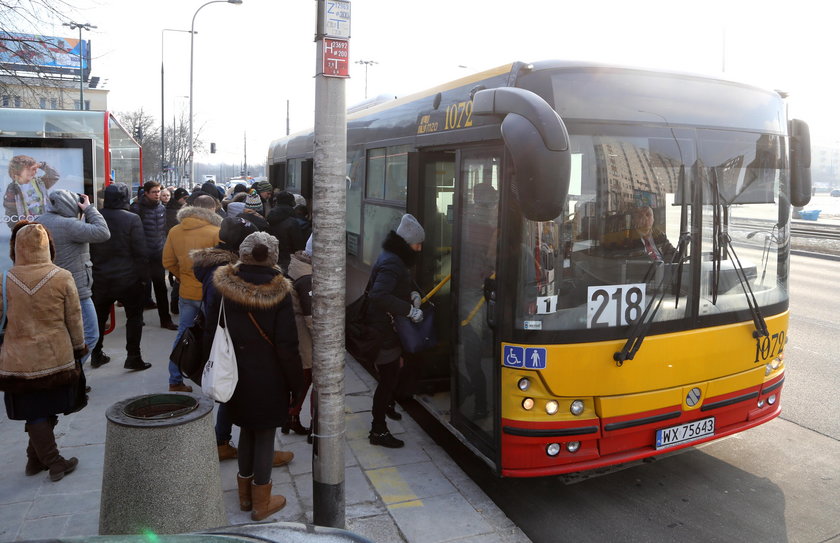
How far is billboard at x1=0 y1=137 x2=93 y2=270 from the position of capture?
8.88m

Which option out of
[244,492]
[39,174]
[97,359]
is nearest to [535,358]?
[244,492]

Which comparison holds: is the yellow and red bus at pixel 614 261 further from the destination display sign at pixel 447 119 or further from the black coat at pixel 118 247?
the black coat at pixel 118 247

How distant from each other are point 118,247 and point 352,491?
3.99 metres

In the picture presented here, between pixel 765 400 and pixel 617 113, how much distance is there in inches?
97.3

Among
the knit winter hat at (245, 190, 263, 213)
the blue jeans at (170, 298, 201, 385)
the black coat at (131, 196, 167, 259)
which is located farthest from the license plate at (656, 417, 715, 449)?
the knit winter hat at (245, 190, 263, 213)

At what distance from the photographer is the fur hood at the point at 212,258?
4.99m

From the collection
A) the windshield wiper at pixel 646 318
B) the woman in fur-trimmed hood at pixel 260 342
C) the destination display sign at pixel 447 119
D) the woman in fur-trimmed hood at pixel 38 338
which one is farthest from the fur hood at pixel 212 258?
the windshield wiper at pixel 646 318

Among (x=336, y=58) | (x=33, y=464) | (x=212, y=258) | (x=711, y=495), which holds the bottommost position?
(x=711, y=495)

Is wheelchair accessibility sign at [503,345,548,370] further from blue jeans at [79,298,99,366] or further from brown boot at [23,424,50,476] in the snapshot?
blue jeans at [79,298,99,366]

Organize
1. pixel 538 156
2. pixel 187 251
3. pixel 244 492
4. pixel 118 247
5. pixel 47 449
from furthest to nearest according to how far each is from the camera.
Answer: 1. pixel 118 247
2. pixel 187 251
3. pixel 47 449
4. pixel 244 492
5. pixel 538 156

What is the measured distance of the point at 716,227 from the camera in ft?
15.1

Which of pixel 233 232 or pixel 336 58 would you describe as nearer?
pixel 336 58

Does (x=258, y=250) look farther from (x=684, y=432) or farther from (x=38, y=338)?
(x=684, y=432)

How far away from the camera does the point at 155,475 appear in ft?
11.3
